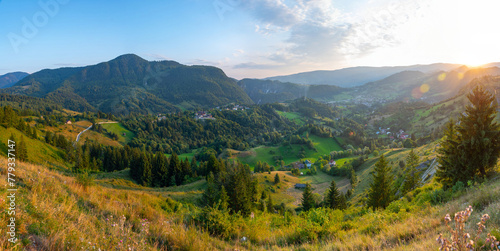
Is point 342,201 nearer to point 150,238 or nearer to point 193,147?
point 150,238

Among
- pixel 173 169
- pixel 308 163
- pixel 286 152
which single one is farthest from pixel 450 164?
pixel 286 152

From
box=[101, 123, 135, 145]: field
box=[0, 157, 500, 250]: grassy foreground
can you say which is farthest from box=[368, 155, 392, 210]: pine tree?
box=[101, 123, 135, 145]: field

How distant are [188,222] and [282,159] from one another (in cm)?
10490

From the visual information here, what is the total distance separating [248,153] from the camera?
10775cm

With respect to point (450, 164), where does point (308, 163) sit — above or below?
below

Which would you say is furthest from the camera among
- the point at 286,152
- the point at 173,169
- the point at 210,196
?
the point at 286,152

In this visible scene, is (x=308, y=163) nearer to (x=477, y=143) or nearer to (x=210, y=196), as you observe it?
(x=210, y=196)

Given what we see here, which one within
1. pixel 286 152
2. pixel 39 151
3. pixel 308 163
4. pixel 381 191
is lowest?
pixel 308 163

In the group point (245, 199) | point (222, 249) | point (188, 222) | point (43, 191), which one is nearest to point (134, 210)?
point (188, 222)

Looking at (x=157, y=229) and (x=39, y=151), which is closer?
(x=157, y=229)

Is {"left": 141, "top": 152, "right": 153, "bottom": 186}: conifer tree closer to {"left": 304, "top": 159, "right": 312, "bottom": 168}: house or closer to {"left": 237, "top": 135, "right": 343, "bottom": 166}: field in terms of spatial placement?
{"left": 237, "top": 135, "right": 343, "bottom": 166}: field

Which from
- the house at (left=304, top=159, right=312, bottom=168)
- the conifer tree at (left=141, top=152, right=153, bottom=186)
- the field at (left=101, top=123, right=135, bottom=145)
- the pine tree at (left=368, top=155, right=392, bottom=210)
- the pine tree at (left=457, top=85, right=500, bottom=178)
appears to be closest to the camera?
the pine tree at (left=457, top=85, right=500, bottom=178)

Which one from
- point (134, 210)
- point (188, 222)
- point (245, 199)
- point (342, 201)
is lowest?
point (342, 201)

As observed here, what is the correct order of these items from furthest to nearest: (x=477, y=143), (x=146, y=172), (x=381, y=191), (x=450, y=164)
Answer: (x=146, y=172)
(x=381, y=191)
(x=450, y=164)
(x=477, y=143)
